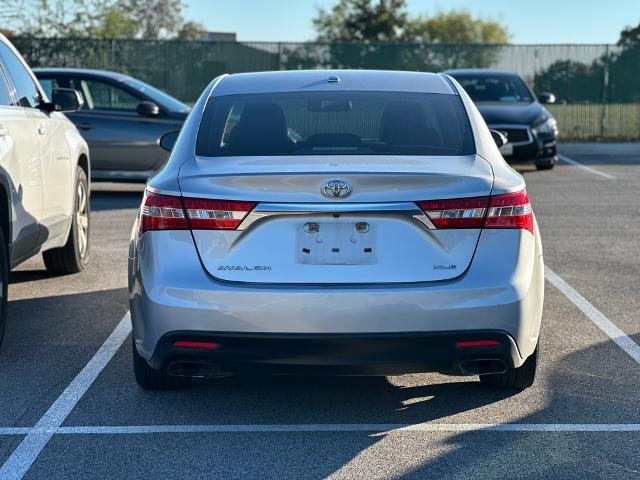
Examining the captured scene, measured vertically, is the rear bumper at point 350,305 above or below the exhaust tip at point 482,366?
above

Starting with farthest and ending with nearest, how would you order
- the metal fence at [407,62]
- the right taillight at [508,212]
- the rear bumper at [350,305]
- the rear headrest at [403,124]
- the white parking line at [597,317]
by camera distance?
the metal fence at [407,62] → the white parking line at [597,317] → the rear headrest at [403,124] → the right taillight at [508,212] → the rear bumper at [350,305]

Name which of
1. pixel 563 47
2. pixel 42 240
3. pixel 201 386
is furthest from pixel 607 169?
pixel 201 386

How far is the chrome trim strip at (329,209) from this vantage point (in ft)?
16.5

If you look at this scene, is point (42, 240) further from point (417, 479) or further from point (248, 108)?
point (417, 479)

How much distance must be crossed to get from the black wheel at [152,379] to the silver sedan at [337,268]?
480 millimetres

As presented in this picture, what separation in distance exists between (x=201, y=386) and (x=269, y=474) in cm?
144

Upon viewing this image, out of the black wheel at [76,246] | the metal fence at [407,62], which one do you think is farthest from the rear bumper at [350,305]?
the metal fence at [407,62]

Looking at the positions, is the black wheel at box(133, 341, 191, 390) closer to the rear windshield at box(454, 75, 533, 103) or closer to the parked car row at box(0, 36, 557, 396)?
the parked car row at box(0, 36, 557, 396)

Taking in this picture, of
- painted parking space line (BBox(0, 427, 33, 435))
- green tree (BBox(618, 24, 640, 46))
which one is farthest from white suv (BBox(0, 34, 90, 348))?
green tree (BBox(618, 24, 640, 46))

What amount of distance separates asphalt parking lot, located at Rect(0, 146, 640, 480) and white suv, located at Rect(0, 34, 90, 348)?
54 centimetres

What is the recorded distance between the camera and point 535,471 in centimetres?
476

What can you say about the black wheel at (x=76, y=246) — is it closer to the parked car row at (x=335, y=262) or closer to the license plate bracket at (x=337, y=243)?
the parked car row at (x=335, y=262)

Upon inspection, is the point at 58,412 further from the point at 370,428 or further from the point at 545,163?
the point at 545,163

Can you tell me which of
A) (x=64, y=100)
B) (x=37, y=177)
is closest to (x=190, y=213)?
(x=37, y=177)
